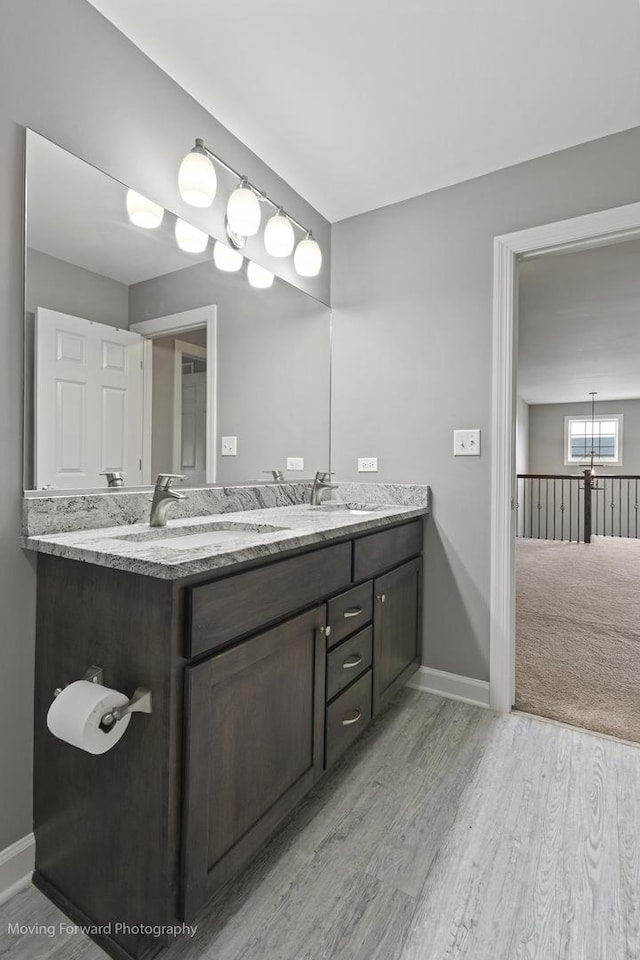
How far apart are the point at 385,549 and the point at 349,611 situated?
36cm

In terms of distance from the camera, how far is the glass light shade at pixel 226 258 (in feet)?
6.22

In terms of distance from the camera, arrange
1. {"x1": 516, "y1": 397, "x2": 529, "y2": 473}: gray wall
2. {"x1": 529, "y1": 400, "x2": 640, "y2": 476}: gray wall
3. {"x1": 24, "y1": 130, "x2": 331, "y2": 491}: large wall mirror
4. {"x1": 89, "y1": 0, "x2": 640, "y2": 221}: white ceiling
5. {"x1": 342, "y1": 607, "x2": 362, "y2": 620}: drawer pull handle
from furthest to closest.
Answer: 1. {"x1": 516, "y1": 397, "x2": 529, "y2": 473}: gray wall
2. {"x1": 529, "y1": 400, "x2": 640, "y2": 476}: gray wall
3. {"x1": 342, "y1": 607, "x2": 362, "y2": 620}: drawer pull handle
4. {"x1": 89, "y1": 0, "x2": 640, "y2": 221}: white ceiling
5. {"x1": 24, "y1": 130, "x2": 331, "y2": 491}: large wall mirror

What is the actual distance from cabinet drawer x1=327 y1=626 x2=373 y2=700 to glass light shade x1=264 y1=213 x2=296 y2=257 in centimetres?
162

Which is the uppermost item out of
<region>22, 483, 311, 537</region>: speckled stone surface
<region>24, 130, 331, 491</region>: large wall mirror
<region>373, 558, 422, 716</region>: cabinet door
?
<region>24, 130, 331, 491</region>: large wall mirror

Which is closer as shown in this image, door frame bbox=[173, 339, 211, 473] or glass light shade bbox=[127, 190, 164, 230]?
glass light shade bbox=[127, 190, 164, 230]

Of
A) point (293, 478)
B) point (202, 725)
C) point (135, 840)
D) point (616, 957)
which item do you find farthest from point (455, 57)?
point (616, 957)

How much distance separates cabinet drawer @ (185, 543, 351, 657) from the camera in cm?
104

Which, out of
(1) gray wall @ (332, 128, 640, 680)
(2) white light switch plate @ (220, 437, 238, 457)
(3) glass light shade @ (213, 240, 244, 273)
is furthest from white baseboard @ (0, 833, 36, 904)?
(3) glass light shade @ (213, 240, 244, 273)

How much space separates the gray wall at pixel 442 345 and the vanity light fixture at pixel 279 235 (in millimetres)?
520

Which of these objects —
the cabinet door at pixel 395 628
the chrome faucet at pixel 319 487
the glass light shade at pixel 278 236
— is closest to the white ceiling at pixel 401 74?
the glass light shade at pixel 278 236

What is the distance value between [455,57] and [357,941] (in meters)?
2.48

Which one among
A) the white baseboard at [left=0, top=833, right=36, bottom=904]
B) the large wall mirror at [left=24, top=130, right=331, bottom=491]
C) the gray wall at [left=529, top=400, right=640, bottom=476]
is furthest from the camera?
the gray wall at [left=529, top=400, right=640, bottom=476]

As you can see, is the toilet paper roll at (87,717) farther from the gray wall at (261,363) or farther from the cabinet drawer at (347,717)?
the gray wall at (261,363)

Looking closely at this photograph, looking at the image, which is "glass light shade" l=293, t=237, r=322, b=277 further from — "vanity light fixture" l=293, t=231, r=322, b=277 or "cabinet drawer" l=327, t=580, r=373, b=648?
"cabinet drawer" l=327, t=580, r=373, b=648
